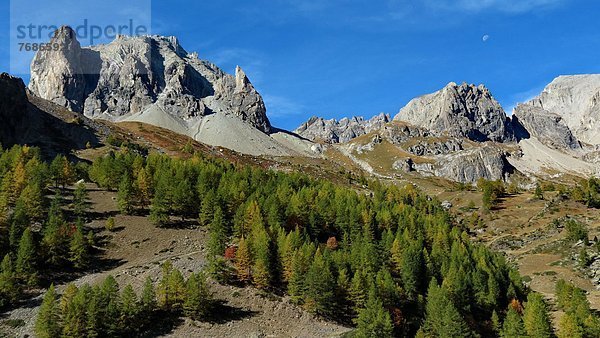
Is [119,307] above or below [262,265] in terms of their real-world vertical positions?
below

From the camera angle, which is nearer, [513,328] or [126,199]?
[513,328]

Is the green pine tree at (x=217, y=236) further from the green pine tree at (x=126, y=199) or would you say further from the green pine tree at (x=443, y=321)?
the green pine tree at (x=443, y=321)

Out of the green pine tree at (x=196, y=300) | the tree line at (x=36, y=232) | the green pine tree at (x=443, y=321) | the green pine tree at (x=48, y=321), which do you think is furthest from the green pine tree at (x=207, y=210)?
the green pine tree at (x=443, y=321)

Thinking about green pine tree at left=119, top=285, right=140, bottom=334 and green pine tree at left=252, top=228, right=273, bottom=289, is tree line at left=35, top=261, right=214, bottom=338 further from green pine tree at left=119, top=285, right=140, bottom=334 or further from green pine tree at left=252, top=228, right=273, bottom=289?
green pine tree at left=252, top=228, right=273, bottom=289

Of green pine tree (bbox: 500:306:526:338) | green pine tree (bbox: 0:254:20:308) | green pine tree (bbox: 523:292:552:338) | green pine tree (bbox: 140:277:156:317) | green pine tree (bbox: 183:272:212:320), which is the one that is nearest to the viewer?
green pine tree (bbox: 0:254:20:308)

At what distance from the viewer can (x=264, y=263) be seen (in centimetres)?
8838

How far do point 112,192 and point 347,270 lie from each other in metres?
68.4

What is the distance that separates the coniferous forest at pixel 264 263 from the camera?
251ft

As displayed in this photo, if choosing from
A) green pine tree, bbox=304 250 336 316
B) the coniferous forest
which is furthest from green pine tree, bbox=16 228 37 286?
green pine tree, bbox=304 250 336 316

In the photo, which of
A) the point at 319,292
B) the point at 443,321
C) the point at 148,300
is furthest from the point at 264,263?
the point at 443,321

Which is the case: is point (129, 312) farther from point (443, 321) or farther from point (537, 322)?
point (537, 322)

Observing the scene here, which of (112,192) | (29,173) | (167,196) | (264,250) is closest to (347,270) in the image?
(264,250)

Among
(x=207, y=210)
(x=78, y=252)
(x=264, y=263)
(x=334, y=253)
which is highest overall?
(x=207, y=210)

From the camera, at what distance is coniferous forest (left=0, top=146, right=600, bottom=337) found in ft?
251
